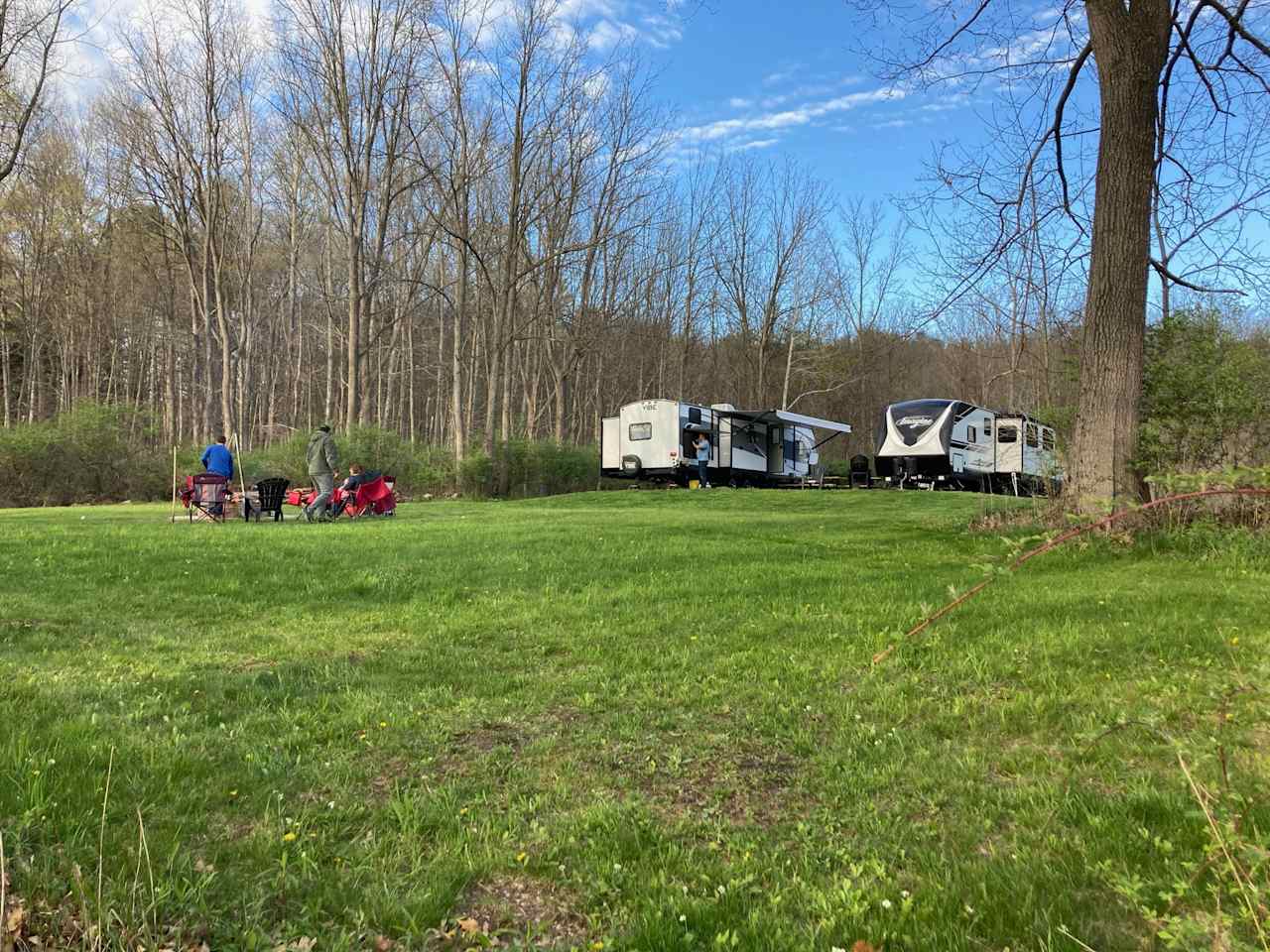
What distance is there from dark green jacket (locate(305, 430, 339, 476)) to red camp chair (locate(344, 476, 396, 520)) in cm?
120

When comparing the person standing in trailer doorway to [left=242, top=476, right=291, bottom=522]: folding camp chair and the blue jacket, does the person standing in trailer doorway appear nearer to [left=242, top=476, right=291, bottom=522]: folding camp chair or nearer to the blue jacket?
[left=242, top=476, right=291, bottom=522]: folding camp chair

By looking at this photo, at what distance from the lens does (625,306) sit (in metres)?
37.2

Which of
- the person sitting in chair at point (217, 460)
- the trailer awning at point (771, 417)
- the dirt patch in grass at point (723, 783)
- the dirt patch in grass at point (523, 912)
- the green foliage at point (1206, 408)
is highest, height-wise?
the trailer awning at point (771, 417)

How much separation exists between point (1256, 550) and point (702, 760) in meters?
7.77

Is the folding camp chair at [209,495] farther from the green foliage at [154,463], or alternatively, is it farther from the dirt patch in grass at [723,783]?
the dirt patch in grass at [723,783]

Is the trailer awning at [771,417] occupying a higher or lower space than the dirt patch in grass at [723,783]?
higher

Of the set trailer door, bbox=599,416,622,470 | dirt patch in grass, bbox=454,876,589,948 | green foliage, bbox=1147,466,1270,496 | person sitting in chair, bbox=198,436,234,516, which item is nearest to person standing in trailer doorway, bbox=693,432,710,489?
trailer door, bbox=599,416,622,470

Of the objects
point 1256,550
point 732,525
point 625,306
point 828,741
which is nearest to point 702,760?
point 828,741

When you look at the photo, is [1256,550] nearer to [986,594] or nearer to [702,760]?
[986,594]

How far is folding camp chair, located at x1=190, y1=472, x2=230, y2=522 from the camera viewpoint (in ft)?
48.4

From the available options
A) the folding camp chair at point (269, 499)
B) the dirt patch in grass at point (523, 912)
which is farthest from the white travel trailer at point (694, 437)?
the dirt patch in grass at point (523, 912)

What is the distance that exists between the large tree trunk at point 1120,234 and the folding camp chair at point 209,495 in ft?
48.5

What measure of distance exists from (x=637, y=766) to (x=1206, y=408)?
9.96m

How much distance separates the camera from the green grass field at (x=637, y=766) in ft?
7.22
